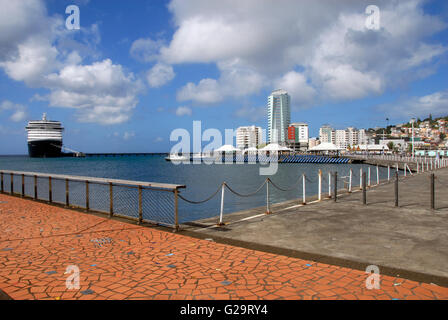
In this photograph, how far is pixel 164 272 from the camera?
185 inches

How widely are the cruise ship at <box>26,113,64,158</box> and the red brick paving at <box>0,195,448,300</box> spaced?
424 feet

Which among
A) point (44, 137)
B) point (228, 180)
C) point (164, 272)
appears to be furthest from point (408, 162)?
point (44, 137)

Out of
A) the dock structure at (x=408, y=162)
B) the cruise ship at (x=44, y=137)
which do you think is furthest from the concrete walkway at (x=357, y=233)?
the cruise ship at (x=44, y=137)

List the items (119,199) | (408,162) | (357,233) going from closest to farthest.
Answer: (357,233) < (119,199) < (408,162)

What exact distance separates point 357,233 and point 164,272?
446 cm

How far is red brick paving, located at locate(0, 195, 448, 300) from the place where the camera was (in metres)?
→ 3.96

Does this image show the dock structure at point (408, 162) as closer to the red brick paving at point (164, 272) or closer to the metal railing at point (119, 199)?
the metal railing at point (119, 199)

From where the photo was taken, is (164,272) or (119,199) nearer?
(164,272)
